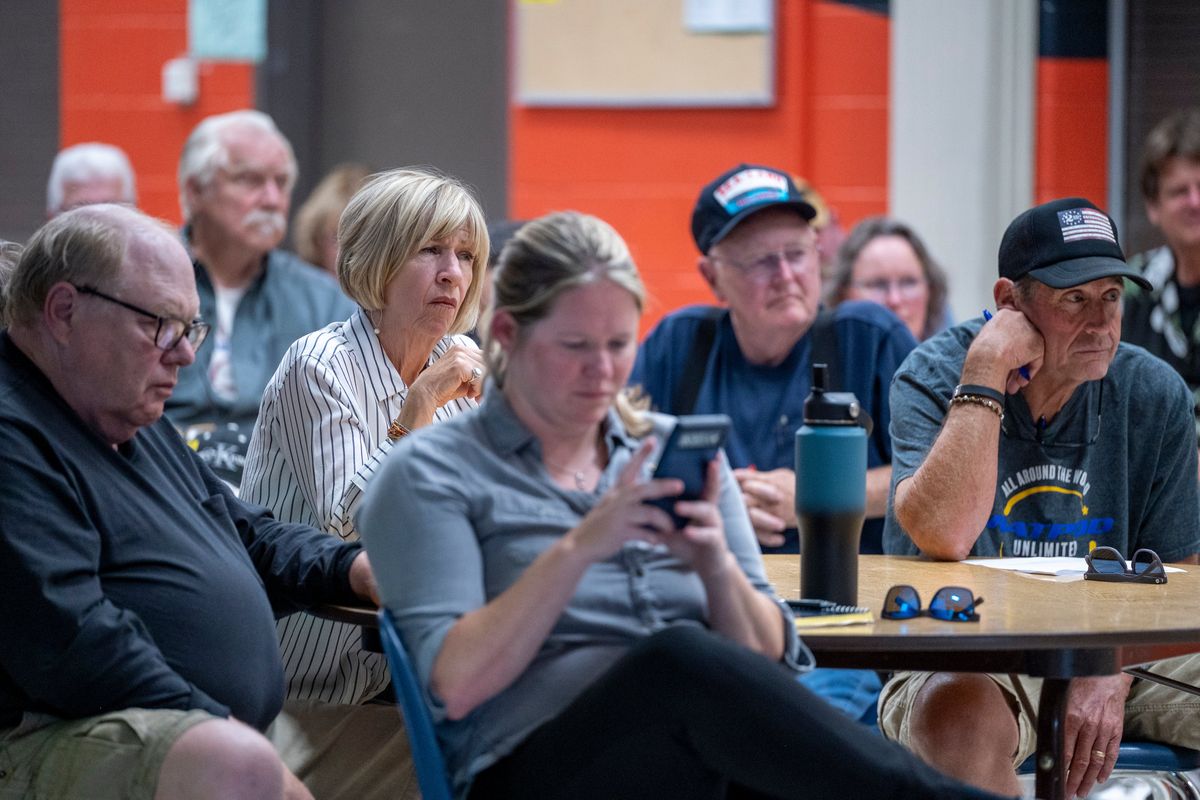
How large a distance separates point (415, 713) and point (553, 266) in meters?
0.53

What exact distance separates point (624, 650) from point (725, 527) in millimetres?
190

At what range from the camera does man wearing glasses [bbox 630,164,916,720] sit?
3.33m

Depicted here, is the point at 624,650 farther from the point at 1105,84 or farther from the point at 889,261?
the point at 1105,84

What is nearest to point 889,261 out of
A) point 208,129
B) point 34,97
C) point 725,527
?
point 208,129

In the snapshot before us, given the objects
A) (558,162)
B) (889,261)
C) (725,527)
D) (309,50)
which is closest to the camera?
(725,527)

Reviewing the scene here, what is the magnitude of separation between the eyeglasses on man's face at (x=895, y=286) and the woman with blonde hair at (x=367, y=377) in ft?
7.25

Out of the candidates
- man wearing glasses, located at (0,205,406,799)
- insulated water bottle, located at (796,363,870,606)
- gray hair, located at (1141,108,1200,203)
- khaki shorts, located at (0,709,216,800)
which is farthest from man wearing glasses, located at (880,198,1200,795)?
gray hair, located at (1141,108,1200,203)

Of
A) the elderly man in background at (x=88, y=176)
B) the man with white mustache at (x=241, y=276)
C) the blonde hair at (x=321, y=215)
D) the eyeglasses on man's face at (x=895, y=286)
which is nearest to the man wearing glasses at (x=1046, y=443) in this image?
the eyeglasses on man's face at (x=895, y=286)

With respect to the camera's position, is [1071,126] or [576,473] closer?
[576,473]

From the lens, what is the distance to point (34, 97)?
6.09 m

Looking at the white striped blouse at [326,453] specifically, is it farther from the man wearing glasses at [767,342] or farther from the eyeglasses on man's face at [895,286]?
the eyeglasses on man's face at [895,286]

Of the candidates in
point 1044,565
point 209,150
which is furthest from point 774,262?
point 209,150

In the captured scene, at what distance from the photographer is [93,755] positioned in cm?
191

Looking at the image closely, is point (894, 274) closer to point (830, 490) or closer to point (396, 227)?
point (396, 227)
